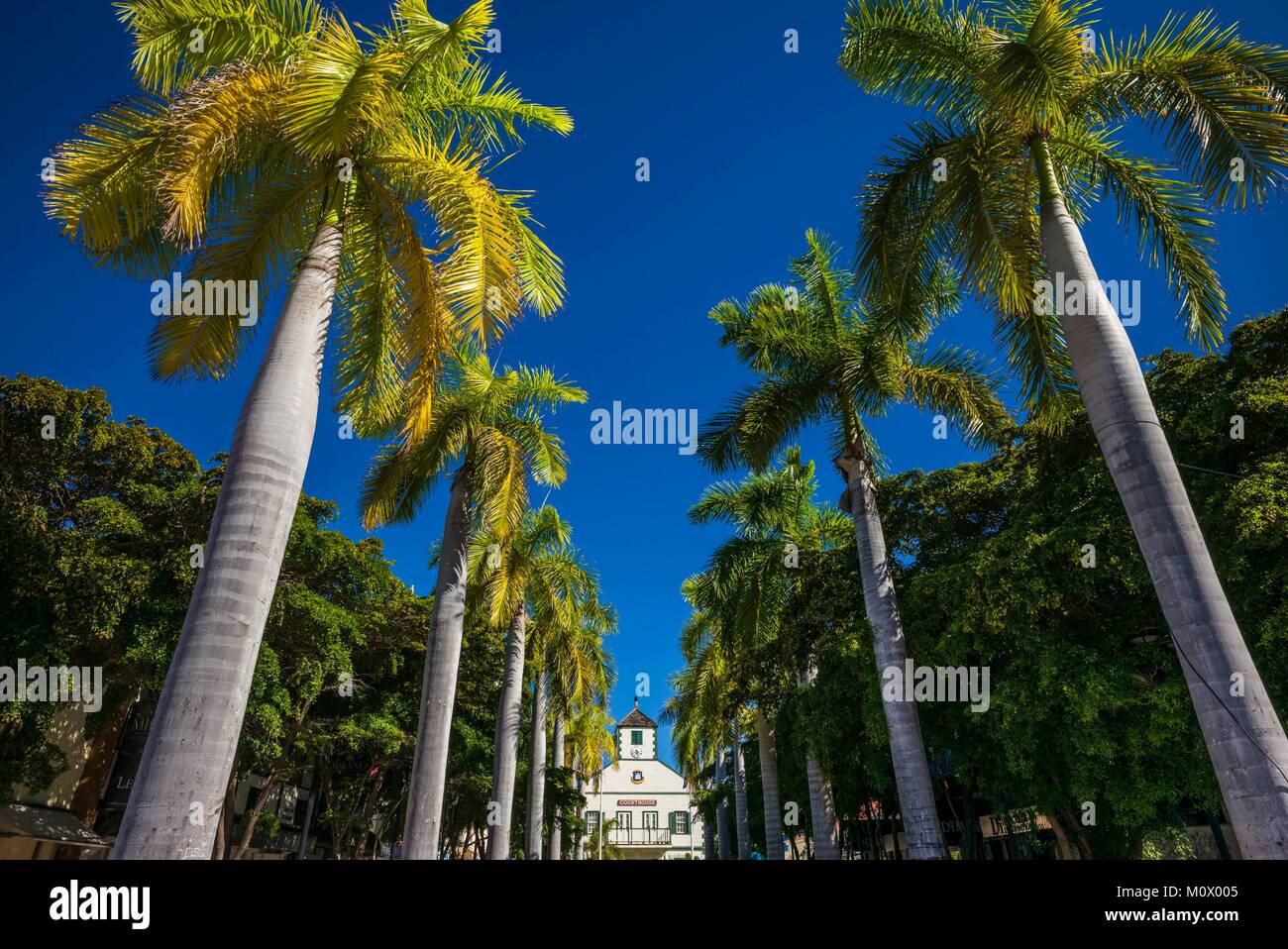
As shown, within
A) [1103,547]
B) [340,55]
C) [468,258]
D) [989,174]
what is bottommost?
[1103,547]

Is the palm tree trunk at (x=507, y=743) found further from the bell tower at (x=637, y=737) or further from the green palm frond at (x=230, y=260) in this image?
the bell tower at (x=637, y=737)

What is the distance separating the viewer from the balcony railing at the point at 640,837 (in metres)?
77.1

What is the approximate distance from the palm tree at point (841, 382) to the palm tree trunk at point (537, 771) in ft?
47.9

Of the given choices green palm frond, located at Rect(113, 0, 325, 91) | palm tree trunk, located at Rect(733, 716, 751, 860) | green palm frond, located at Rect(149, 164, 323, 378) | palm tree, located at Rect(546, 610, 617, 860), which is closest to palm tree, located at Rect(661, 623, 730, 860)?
palm tree trunk, located at Rect(733, 716, 751, 860)

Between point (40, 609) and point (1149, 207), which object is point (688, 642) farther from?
point (1149, 207)

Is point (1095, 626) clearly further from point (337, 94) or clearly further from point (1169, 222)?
point (337, 94)

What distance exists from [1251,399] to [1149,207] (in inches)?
181

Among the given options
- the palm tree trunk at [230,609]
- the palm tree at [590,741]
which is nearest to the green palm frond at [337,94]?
the palm tree trunk at [230,609]

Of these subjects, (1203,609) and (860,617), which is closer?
(1203,609)

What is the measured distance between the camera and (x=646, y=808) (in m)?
79.9

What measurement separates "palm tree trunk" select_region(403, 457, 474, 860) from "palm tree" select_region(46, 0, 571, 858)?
4.31 metres

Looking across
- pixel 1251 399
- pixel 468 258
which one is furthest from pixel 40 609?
pixel 1251 399

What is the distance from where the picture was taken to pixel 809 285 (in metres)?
16.3
